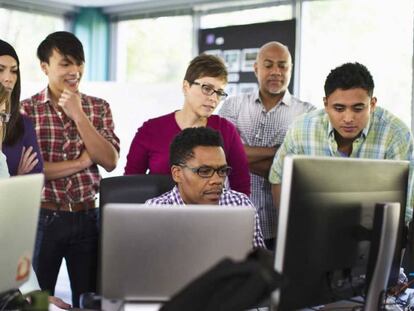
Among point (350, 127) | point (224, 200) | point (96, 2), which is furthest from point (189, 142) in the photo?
point (96, 2)

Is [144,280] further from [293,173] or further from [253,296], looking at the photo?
[293,173]

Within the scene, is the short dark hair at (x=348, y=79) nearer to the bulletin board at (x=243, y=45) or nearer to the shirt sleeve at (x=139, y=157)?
the shirt sleeve at (x=139, y=157)

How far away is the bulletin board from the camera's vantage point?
20.4ft

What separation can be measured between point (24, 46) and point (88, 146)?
4.72 m

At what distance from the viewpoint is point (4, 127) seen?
2561mm

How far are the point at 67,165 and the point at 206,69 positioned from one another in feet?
2.58

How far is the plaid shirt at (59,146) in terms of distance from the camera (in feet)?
9.45

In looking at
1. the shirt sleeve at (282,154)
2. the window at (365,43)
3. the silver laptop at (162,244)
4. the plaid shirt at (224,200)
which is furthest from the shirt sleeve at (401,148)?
the window at (365,43)

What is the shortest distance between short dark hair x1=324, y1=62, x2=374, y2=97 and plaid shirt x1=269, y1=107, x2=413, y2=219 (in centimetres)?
19

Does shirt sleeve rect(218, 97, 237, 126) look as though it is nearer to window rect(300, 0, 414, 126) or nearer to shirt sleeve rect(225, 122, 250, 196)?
shirt sleeve rect(225, 122, 250, 196)

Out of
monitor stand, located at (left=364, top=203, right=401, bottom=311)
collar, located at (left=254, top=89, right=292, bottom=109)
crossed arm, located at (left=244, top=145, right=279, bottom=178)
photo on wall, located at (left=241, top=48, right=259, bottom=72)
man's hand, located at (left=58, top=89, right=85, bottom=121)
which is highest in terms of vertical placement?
photo on wall, located at (left=241, top=48, right=259, bottom=72)

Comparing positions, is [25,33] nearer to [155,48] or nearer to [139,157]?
[155,48]

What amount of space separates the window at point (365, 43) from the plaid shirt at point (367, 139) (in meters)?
3.23

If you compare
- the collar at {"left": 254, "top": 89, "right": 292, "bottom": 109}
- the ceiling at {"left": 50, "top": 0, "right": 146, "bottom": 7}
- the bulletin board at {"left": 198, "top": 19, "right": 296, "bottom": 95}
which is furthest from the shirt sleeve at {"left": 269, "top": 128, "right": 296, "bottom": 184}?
the ceiling at {"left": 50, "top": 0, "right": 146, "bottom": 7}
